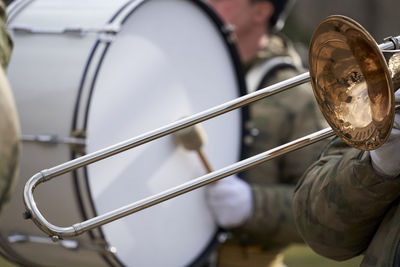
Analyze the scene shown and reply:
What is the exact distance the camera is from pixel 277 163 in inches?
140

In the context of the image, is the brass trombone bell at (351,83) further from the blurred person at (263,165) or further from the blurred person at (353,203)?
the blurred person at (263,165)

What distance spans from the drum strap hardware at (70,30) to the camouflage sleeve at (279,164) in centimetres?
94

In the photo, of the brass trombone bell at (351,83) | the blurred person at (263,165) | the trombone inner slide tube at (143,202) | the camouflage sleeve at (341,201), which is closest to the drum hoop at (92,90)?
the blurred person at (263,165)

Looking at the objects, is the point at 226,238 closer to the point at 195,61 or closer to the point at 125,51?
the point at 195,61

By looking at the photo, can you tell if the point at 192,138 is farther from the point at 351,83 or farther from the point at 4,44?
the point at 351,83

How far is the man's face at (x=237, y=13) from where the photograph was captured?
376 centimetres

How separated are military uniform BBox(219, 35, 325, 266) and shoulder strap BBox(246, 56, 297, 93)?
2 centimetres

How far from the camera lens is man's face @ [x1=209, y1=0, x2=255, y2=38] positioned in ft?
12.3

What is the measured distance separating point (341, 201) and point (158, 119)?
1076 millimetres

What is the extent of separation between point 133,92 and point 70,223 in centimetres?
49

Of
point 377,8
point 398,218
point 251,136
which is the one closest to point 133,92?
point 251,136

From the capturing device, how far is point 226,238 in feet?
11.0

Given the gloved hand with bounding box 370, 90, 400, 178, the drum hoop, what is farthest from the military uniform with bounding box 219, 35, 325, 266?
A: the gloved hand with bounding box 370, 90, 400, 178

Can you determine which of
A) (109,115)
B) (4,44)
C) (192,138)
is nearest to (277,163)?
(192,138)
